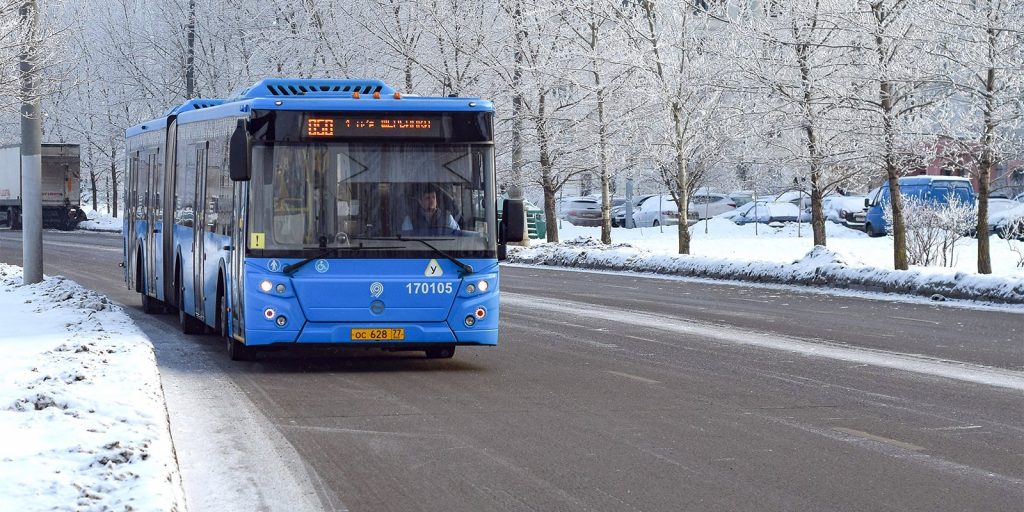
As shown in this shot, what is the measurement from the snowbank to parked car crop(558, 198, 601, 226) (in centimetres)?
2461

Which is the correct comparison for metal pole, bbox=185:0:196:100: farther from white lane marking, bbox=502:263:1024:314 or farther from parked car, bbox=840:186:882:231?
white lane marking, bbox=502:263:1024:314

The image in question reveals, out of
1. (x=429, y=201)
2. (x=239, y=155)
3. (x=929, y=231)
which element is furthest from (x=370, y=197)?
(x=929, y=231)

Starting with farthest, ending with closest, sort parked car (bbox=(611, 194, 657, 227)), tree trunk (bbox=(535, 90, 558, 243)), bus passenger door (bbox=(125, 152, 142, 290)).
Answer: parked car (bbox=(611, 194, 657, 227))
tree trunk (bbox=(535, 90, 558, 243))
bus passenger door (bbox=(125, 152, 142, 290))

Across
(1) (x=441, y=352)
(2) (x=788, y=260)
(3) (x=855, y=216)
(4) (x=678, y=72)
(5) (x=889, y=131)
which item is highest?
(4) (x=678, y=72)

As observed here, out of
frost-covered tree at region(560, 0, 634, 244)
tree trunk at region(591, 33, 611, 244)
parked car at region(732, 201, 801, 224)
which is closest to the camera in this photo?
frost-covered tree at region(560, 0, 634, 244)

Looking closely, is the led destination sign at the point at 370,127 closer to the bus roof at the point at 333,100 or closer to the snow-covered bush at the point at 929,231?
the bus roof at the point at 333,100

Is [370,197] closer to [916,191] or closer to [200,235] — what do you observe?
[200,235]

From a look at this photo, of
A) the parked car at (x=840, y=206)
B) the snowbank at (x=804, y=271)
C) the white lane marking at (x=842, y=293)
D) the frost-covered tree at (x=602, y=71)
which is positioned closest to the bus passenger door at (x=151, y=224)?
the white lane marking at (x=842, y=293)

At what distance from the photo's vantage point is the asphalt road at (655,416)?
27.1ft

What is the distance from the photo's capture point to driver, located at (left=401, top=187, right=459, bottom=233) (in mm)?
14422

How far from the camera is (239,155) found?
14180 mm

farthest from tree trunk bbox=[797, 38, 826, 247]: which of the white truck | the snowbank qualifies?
the white truck

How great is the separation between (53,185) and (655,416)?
2394 inches

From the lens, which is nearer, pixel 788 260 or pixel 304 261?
pixel 304 261
